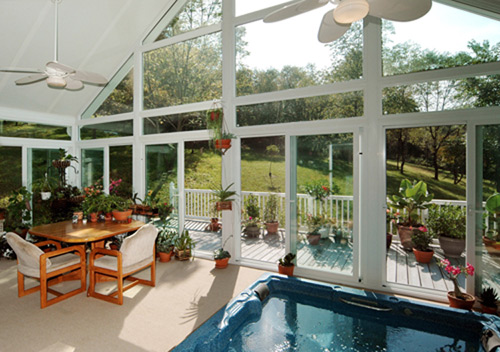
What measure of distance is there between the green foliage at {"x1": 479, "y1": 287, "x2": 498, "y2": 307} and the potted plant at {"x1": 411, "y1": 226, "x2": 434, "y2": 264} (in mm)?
671

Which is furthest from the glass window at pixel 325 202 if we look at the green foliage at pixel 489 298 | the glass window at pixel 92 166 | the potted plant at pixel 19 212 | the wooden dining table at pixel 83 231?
the potted plant at pixel 19 212

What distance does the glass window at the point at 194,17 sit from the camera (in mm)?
4797

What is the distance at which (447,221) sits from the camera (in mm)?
3541

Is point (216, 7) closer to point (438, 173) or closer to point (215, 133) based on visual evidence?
point (215, 133)

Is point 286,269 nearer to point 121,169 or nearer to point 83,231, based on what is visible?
point 83,231

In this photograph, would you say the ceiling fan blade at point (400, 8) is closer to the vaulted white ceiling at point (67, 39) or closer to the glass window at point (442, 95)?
the glass window at point (442, 95)

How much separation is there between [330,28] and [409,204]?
258cm

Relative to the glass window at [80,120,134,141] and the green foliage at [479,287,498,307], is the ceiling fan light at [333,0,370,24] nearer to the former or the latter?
the green foliage at [479,287,498,307]

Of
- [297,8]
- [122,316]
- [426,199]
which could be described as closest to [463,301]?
[426,199]

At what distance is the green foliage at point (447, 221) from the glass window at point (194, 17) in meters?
4.22

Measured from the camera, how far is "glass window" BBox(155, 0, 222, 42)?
480cm

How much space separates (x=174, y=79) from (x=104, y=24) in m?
1.35

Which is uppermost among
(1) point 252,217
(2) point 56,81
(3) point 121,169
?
(2) point 56,81

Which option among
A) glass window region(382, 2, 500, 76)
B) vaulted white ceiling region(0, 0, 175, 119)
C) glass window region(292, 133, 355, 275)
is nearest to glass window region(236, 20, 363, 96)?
glass window region(382, 2, 500, 76)
